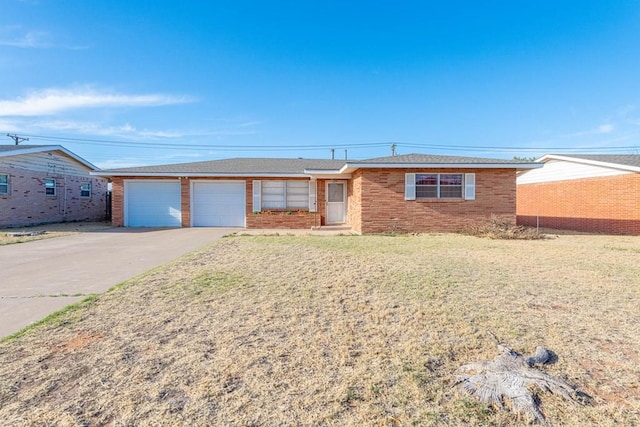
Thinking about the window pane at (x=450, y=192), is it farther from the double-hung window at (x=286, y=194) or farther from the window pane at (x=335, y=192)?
the double-hung window at (x=286, y=194)

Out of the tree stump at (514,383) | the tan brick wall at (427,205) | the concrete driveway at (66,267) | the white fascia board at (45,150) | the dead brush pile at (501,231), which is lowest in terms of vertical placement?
the tree stump at (514,383)

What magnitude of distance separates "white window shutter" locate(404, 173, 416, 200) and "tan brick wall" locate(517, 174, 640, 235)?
7102mm

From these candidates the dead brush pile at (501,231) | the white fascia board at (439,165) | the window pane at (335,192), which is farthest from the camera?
the window pane at (335,192)

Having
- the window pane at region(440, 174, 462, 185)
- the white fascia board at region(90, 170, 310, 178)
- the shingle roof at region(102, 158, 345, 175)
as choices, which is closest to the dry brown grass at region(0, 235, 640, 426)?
the window pane at region(440, 174, 462, 185)

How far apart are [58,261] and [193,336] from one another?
621 cm

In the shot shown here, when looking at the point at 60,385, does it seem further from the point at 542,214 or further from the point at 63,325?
the point at 542,214

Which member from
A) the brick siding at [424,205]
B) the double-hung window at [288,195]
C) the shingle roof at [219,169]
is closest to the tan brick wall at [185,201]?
the shingle roof at [219,169]

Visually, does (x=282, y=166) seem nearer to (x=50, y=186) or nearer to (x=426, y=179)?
(x=426, y=179)

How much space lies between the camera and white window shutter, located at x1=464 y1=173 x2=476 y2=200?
13.0 meters

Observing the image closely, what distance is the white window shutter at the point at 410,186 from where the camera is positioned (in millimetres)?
12961

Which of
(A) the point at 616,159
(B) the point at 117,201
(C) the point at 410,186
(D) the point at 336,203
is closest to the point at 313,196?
(D) the point at 336,203

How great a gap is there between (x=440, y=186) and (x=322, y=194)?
5.78m

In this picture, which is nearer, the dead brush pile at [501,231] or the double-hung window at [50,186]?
the dead brush pile at [501,231]

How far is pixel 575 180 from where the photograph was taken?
1526 cm
